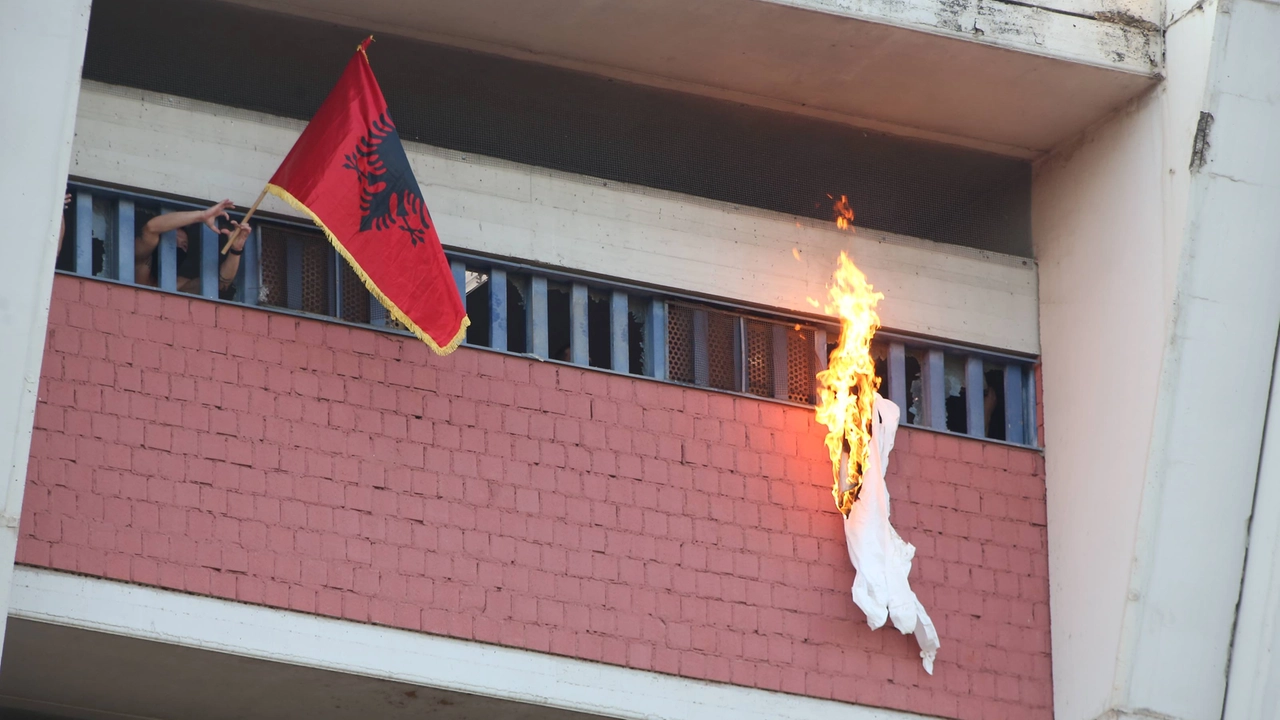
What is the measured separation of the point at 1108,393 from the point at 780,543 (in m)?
2.29

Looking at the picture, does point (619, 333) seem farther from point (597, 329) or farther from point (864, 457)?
point (864, 457)

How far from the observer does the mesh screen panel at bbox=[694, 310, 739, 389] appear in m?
13.0

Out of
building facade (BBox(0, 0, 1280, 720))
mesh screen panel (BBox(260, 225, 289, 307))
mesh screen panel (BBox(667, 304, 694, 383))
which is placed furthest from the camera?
mesh screen panel (BBox(667, 304, 694, 383))

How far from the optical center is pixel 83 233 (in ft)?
38.3

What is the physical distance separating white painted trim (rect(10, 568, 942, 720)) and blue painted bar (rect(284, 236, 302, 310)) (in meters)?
1.96

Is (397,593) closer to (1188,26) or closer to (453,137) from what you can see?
(453,137)

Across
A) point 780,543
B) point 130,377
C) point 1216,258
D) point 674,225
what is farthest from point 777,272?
point 130,377

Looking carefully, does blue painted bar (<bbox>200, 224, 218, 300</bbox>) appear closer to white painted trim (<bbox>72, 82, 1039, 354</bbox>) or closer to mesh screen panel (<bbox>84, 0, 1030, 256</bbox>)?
white painted trim (<bbox>72, 82, 1039, 354</bbox>)

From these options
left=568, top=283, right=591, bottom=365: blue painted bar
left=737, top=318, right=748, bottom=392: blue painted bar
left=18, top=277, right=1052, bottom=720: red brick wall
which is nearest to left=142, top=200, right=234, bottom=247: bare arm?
left=18, top=277, right=1052, bottom=720: red brick wall

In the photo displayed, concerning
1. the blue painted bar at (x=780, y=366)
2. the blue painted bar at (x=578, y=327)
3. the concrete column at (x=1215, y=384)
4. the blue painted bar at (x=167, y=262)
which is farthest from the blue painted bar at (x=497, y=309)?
the concrete column at (x=1215, y=384)

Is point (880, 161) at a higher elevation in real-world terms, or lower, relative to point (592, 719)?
higher

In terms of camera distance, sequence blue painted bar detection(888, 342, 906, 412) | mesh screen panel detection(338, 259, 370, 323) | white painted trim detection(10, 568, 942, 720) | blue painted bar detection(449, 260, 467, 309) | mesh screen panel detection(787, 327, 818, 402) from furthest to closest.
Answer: blue painted bar detection(888, 342, 906, 412)
mesh screen panel detection(787, 327, 818, 402)
blue painted bar detection(449, 260, 467, 309)
mesh screen panel detection(338, 259, 370, 323)
white painted trim detection(10, 568, 942, 720)

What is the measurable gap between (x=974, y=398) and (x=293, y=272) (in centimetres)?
453

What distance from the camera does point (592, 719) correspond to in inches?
465
